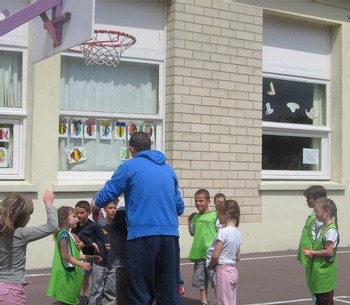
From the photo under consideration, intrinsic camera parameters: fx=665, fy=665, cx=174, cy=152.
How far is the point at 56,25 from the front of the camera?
616cm

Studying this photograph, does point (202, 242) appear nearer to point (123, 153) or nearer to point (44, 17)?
point (44, 17)

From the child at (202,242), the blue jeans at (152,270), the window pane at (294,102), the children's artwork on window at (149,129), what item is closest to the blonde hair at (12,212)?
the blue jeans at (152,270)

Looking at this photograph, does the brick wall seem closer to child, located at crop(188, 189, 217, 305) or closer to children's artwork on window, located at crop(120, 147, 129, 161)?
children's artwork on window, located at crop(120, 147, 129, 161)

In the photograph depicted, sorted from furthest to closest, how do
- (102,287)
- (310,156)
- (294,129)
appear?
1. (310,156)
2. (294,129)
3. (102,287)

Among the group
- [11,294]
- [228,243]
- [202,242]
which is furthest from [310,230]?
[11,294]

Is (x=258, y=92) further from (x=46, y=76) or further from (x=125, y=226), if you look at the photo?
(x=125, y=226)

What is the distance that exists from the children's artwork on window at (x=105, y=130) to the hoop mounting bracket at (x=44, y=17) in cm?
558

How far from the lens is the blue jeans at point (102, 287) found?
23.1 feet

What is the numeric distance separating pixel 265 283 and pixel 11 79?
Answer: 518 cm

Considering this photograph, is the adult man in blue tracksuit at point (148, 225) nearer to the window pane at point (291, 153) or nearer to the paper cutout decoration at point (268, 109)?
the window pane at point (291, 153)

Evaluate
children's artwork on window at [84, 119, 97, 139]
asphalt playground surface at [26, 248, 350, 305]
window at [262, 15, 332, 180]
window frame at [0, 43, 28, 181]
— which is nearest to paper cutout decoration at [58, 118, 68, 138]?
children's artwork on window at [84, 119, 97, 139]

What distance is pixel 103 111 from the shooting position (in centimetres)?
1175

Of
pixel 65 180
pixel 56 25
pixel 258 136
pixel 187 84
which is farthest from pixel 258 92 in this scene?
pixel 56 25

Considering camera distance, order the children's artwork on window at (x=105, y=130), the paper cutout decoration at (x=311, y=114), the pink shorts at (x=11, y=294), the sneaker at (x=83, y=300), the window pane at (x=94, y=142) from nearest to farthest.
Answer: the pink shorts at (x=11, y=294), the sneaker at (x=83, y=300), the window pane at (x=94, y=142), the children's artwork on window at (x=105, y=130), the paper cutout decoration at (x=311, y=114)
